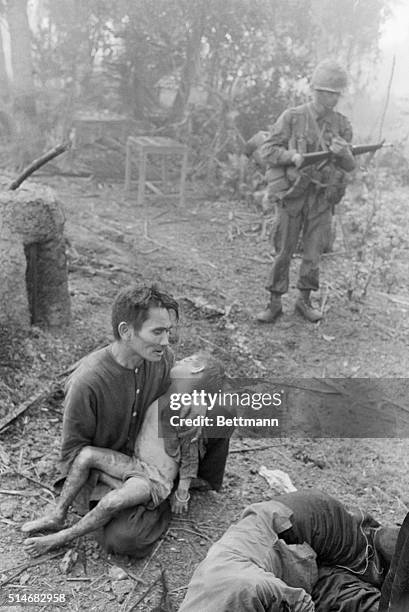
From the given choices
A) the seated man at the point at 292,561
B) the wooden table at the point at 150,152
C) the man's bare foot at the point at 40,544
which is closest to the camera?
the seated man at the point at 292,561

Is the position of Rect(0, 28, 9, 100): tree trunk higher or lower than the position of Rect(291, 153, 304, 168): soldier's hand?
lower

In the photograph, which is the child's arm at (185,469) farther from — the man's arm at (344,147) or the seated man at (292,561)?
the man's arm at (344,147)

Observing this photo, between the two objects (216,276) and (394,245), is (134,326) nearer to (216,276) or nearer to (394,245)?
(216,276)

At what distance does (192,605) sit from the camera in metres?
2.15

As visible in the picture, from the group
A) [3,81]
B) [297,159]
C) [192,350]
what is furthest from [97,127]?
[192,350]

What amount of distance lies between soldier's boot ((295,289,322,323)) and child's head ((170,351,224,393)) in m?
2.60

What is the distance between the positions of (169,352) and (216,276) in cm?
338

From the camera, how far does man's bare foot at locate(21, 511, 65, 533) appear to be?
126 inches

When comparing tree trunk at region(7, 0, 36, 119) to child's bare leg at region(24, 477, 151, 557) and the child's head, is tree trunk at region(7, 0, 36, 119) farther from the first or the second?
child's bare leg at region(24, 477, 151, 557)

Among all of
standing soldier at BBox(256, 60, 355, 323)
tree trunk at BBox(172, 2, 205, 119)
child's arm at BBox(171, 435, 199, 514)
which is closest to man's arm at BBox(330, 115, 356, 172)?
standing soldier at BBox(256, 60, 355, 323)

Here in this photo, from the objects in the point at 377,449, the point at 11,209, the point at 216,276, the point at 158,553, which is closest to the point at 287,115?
the point at 216,276

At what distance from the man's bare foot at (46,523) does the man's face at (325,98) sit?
380 cm

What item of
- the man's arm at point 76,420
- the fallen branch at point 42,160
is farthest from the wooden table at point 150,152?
the man's arm at point 76,420

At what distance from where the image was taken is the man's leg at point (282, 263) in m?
5.70
